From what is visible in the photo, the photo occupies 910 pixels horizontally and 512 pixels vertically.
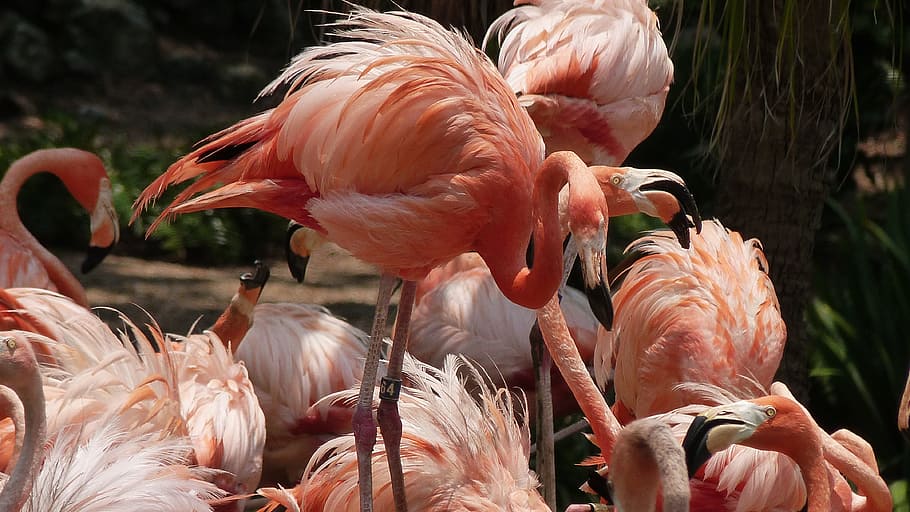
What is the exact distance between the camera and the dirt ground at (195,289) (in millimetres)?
6734

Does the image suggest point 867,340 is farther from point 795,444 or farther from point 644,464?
point 644,464

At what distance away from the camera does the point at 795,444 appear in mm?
2869

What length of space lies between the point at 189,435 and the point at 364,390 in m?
0.57

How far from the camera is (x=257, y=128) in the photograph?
3303mm

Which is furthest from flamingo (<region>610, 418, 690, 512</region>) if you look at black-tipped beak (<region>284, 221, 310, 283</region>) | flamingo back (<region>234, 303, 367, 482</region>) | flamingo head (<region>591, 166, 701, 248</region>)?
black-tipped beak (<region>284, 221, 310, 283</region>)

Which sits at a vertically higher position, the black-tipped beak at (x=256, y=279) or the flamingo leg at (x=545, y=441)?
the black-tipped beak at (x=256, y=279)

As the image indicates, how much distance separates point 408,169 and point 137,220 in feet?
15.8

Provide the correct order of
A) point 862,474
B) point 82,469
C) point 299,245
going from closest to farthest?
point 82,469 < point 862,474 < point 299,245

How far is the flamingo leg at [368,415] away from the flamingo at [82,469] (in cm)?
41

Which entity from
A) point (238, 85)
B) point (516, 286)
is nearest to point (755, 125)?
point (516, 286)

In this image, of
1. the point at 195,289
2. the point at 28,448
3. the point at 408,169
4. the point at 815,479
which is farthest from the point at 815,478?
the point at 195,289

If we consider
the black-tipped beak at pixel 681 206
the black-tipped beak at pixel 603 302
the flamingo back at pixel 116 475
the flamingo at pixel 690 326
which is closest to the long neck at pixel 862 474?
the flamingo at pixel 690 326

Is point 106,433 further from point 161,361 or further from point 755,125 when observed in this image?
point 755,125

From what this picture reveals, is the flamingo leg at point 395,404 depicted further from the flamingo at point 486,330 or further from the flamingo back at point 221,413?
the flamingo at point 486,330
